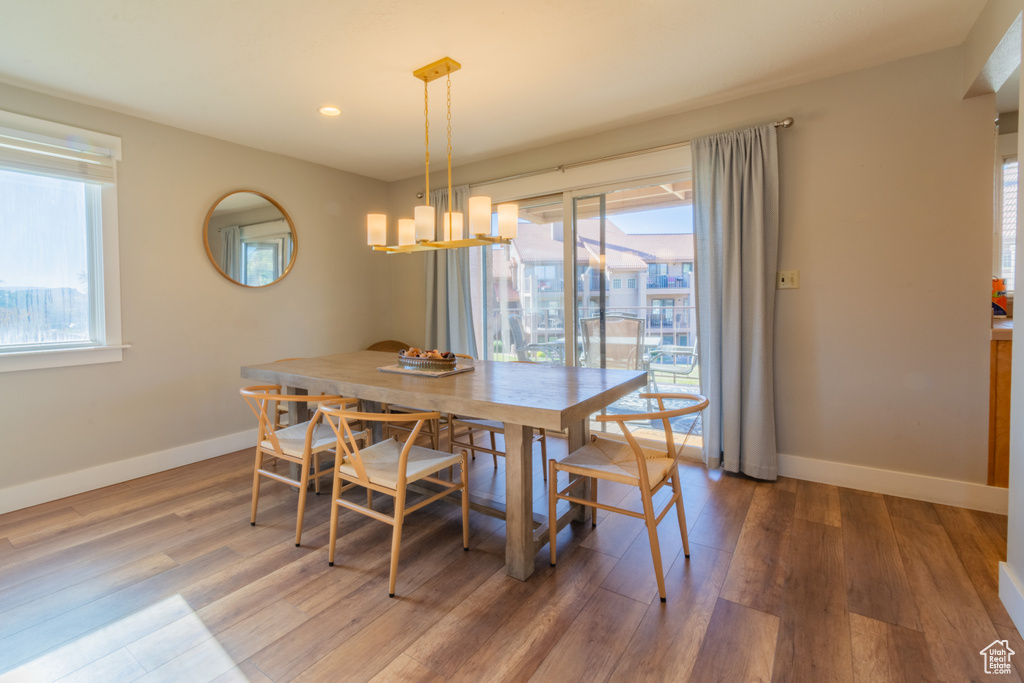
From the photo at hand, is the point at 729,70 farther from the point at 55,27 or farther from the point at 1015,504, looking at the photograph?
the point at 55,27

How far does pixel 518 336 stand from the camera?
167 inches

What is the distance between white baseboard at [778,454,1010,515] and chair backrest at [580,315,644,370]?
3.94 feet

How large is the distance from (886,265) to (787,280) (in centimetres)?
49

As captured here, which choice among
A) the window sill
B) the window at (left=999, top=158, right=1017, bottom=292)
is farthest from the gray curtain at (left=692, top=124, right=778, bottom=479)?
the window sill

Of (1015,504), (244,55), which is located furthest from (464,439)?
(1015,504)

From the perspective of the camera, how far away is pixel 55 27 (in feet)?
7.03

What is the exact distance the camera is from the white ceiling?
209 centimetres

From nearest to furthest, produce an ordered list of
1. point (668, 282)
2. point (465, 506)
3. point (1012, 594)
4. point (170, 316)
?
point (1012, 594), point (465, 506), point (170, 316), point (668, 282)

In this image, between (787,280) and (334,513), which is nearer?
(334,513)

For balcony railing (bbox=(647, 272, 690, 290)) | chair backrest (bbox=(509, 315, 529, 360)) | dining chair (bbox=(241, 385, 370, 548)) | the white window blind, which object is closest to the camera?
dining chair (bbox=(241, 385, 370, 548))

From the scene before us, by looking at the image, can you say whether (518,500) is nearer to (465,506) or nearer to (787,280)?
(465,506)

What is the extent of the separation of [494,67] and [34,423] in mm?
3412

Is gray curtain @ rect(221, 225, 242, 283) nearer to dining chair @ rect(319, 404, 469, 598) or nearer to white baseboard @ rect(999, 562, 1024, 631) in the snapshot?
dining chair @ rect(319, 404, 469, 598)

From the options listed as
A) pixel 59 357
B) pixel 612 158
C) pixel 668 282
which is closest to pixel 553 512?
pixel 668 282
